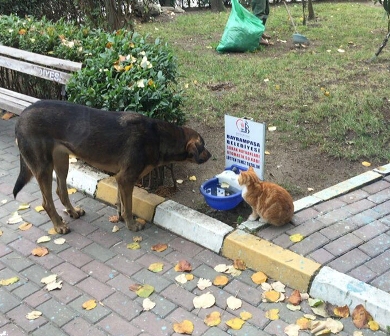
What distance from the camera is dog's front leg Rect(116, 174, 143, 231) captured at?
4.42 m

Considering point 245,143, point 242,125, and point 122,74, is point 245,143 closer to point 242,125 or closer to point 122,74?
point 242,125

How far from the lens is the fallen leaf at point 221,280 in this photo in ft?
12.7

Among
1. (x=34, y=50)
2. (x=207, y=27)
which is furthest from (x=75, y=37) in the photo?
(x=207, y=27)

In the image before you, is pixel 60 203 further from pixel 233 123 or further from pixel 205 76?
pixel 205 76

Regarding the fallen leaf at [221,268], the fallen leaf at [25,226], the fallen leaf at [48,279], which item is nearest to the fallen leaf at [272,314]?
the fallen leaf at [221,268]

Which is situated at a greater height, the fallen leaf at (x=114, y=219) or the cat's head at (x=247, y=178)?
the cat's head at (x=247, y=178)

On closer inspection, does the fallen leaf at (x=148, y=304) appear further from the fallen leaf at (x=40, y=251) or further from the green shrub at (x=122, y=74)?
the green shrub at (x=122, y=74)

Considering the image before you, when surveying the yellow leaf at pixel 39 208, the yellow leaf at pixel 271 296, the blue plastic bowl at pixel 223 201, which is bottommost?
the yellow leaf at pixel 271 296

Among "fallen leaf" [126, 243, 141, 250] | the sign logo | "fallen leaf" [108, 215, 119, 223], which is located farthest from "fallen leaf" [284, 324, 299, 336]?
"fallen leaf" [108, 215, 119, 223]

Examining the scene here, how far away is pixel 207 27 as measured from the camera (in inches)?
499

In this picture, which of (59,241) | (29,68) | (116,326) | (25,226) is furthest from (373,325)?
(29,68)

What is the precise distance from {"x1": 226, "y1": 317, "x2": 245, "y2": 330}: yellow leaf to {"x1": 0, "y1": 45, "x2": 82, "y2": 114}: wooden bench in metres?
3.44

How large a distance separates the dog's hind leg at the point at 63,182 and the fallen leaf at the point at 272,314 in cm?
220

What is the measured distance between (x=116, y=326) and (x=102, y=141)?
5.27 ft
